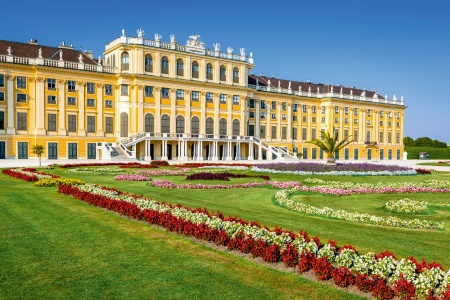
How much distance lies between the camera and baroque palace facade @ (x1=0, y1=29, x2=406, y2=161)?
190 ft

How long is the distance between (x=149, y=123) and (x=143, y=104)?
2964 mm

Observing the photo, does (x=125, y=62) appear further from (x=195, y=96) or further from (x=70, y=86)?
(x=195, y=96)

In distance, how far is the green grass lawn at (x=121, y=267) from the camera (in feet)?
23.4

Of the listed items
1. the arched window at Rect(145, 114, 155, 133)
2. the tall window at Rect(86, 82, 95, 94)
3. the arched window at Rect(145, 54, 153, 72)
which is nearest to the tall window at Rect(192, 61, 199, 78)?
the arched window at Rect(145, 54, 153, 72)

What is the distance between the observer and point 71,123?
61062 mm

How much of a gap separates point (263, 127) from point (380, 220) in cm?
6677

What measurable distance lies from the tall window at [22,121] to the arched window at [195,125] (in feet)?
79.0

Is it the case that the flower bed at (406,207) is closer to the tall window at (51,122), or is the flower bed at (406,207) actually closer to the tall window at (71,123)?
the tall window at (51,122)

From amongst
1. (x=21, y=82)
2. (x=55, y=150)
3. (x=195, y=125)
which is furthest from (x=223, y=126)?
(x=21, y=82)

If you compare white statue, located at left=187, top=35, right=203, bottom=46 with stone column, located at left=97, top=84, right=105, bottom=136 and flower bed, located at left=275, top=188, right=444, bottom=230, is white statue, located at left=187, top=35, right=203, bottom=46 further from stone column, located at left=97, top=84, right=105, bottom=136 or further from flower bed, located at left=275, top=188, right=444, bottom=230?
flower bed, located at left=275, top=188, right=444, bottom=230

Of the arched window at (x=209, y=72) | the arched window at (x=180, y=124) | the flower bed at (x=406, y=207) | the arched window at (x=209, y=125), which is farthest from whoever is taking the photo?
the arched window at (x=209, y=72)

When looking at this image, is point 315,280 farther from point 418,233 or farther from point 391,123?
point 391,123

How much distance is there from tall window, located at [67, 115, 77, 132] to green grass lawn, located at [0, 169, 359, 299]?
5062cm

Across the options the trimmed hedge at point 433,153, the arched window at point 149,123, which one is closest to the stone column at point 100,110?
the arched window at point 149,123
